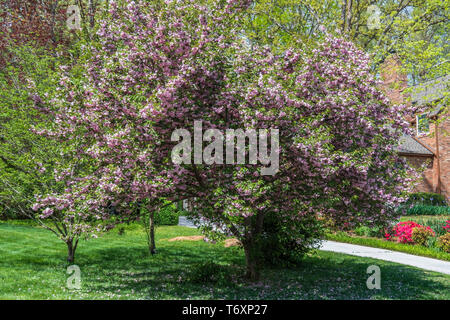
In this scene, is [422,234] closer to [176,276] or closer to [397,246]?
[397,246]

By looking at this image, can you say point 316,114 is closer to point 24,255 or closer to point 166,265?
point 166,265

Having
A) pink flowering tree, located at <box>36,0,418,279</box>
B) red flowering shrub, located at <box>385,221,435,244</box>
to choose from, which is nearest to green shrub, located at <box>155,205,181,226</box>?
red flowering shrub, located at <box>385,221,435,244</box>

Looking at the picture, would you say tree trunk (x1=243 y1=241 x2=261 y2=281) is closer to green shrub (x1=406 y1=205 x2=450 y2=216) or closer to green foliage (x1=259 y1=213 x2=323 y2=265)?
green foliage (x1=259 y1=213 x2=323 y2=265)

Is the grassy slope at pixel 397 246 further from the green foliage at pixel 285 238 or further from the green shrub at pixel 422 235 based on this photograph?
the green foliage at pixel 285 238

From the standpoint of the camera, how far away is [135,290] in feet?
29.0

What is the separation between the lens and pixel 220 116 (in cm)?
791

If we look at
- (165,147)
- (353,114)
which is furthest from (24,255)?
(353,114)

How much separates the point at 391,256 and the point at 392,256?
5cm

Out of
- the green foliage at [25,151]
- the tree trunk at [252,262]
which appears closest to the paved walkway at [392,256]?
the tree trunk at [252,262]

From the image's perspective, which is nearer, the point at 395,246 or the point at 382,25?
the point at 395,246

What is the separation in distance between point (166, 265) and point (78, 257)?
360 cm

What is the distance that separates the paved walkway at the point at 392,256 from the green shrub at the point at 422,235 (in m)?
1.43

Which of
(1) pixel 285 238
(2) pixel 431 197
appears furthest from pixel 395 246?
(2) pixel 431 197

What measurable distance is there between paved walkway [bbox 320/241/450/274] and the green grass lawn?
1.12 metres
